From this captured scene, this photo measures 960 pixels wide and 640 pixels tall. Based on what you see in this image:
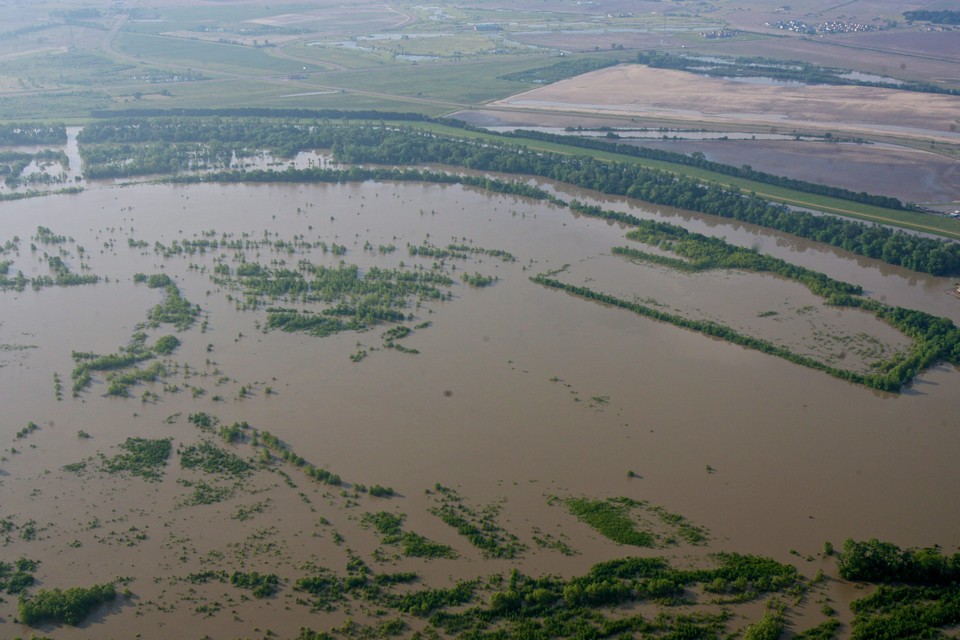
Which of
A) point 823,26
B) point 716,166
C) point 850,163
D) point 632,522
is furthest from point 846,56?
point 632,522

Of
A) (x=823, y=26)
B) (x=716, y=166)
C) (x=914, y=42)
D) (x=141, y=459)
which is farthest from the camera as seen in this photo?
(x=823, y=26)

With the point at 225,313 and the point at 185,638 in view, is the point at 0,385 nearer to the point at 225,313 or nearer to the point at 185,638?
the point at 225,313

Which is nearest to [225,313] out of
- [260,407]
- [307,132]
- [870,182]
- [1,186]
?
[260,407]

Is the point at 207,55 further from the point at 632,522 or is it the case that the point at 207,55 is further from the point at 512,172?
the point at 632,522

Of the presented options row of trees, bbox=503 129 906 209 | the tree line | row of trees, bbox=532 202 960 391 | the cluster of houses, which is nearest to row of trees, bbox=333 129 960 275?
row of trees, bbox=503 129 906 209

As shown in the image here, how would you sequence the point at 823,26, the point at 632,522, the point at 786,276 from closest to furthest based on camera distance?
the point at 632,522 → the point at 786,276 → the point at 823,26

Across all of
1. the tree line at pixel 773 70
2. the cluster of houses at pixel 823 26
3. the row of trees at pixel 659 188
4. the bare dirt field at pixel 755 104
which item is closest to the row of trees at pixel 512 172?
the row of trees at pixel 659 188
